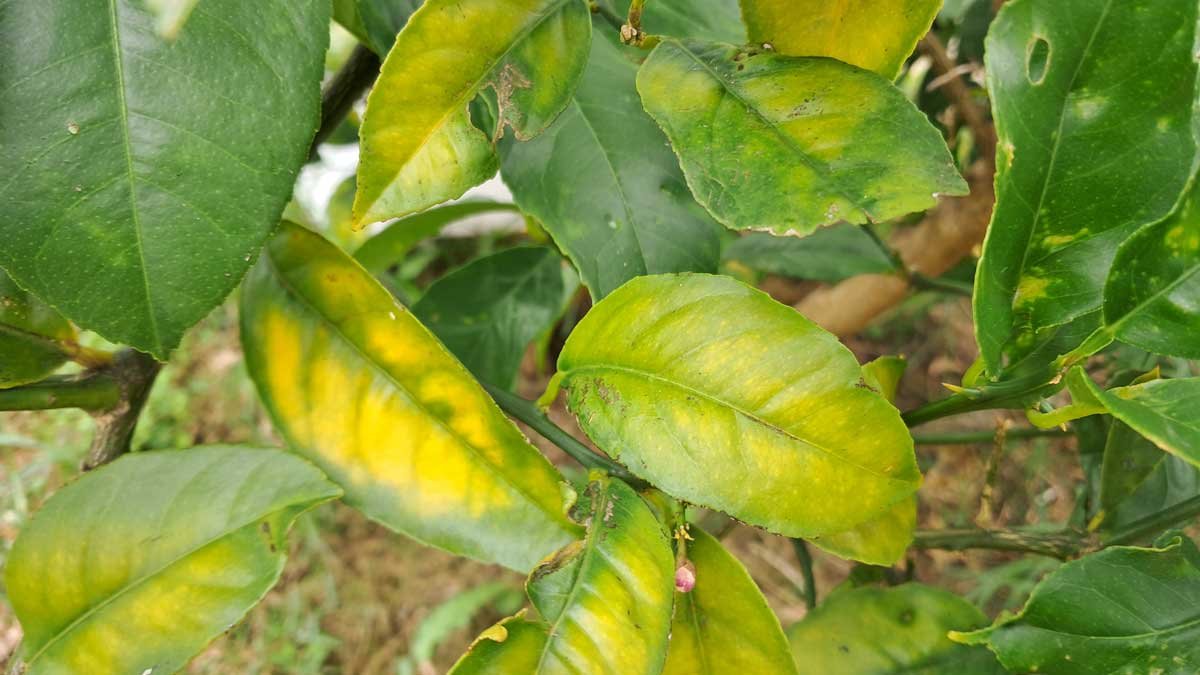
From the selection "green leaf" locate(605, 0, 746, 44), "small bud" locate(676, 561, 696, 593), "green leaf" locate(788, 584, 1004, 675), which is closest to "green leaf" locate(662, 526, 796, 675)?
"small bud" locate(676, 561, 696, 593)

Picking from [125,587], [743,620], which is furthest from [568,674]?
[125,587]

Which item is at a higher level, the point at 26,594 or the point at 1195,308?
the point at 1195,308

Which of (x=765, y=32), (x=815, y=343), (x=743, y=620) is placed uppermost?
(x=765, y=32)

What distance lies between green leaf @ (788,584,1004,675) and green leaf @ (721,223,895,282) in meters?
0.34

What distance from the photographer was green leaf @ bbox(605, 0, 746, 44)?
1.98 ft

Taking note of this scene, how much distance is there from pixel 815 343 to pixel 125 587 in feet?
1.35

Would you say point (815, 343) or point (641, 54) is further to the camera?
point (641, 54)

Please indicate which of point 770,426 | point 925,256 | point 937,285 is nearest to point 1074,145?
point 770,426

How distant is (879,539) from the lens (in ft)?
1.82

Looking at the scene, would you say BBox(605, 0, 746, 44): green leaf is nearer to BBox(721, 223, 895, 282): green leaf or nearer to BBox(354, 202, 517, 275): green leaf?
BBox(721, 223, 895, 282): green leaf

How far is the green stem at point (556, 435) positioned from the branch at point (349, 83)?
0.24 metres

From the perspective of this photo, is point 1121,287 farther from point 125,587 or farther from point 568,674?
point 125,587

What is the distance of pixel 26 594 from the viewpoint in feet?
1.67

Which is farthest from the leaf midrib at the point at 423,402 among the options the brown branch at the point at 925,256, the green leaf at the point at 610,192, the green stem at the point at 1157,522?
the brown branch at the point at 925,256
